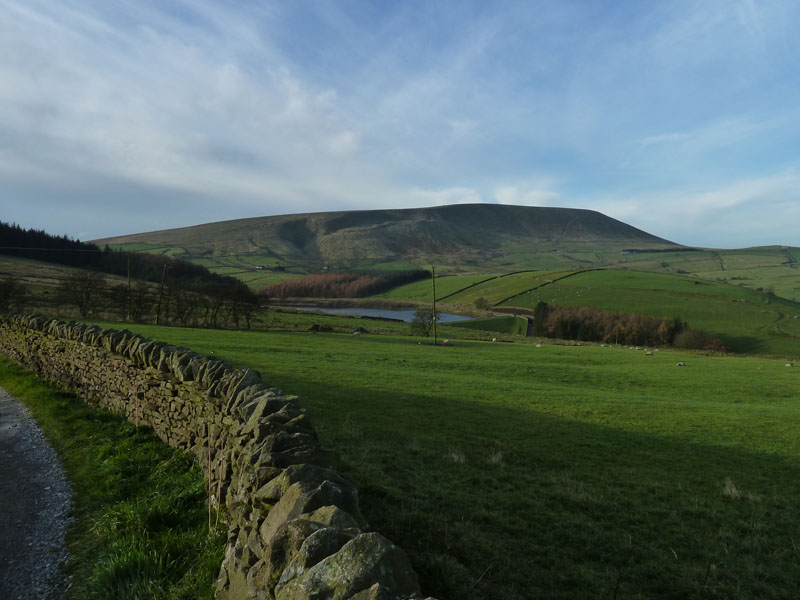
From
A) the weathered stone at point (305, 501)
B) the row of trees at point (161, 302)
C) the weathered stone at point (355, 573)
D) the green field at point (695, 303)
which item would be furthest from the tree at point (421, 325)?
the weathered stone at point (355, 573)

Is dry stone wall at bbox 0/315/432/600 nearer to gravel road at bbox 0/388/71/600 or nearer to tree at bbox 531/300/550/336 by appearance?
gravel road at bbox 0/388/71/600

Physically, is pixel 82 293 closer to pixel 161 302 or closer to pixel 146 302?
pixel 146 302

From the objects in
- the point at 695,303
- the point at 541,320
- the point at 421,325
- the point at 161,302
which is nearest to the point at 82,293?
the point at 161,302

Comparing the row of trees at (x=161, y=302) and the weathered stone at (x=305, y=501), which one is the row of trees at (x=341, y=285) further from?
the weathered stone at (x=305, y=501)

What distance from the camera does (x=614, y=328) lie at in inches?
3755

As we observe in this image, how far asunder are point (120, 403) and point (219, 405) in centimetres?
606

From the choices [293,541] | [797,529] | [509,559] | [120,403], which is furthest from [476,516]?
[120,403]

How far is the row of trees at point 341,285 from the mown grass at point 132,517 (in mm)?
159114

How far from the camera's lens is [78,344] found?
581 inches

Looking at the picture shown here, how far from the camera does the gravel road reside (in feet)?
18.8

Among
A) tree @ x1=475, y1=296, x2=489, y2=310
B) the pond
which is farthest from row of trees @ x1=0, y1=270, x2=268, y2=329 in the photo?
tree @ x1=475, y1=296, x2=489, y2=310

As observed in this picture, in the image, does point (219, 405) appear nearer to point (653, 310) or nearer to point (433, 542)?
point (433, 542)

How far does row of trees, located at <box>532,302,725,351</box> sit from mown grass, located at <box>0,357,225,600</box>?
89593mm

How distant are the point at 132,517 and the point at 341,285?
174505mm
